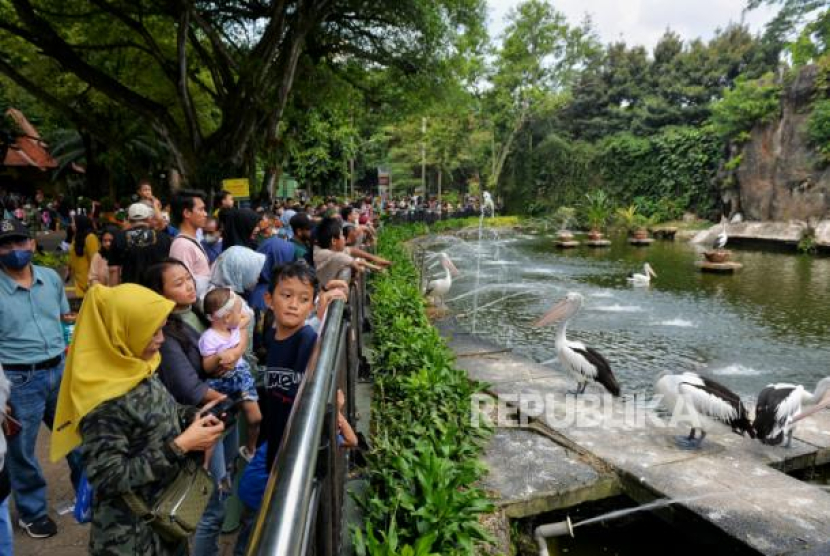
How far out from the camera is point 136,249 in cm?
351

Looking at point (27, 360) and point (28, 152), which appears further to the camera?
point (28, 152)

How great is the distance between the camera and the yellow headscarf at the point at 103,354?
172 centimetres

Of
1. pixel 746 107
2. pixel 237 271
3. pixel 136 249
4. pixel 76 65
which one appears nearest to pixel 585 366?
pixel 237 271

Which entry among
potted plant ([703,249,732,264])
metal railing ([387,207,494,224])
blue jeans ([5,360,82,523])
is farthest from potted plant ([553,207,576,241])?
blue jeans ([5,360,82,523])

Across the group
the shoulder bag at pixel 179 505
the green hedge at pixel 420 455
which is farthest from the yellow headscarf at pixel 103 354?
the green hedge at pixel 420 455

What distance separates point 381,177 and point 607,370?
21393 mm

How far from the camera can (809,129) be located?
20.6 metres

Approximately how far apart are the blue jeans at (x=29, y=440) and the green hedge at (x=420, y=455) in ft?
5.67

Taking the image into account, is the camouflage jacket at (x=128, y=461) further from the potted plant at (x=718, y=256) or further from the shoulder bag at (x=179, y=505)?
the potted plant at (x=718, y=256)

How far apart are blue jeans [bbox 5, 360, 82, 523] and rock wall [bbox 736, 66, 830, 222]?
79.9ft

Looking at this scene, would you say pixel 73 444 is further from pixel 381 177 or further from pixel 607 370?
pixel 381 177

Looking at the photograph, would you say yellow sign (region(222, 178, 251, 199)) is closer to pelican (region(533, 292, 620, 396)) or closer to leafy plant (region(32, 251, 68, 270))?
leafy plant (region(32, 251, 68, 270))

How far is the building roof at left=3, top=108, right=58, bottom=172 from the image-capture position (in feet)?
80.5

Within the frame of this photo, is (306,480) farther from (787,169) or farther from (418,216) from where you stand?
(418,216)
